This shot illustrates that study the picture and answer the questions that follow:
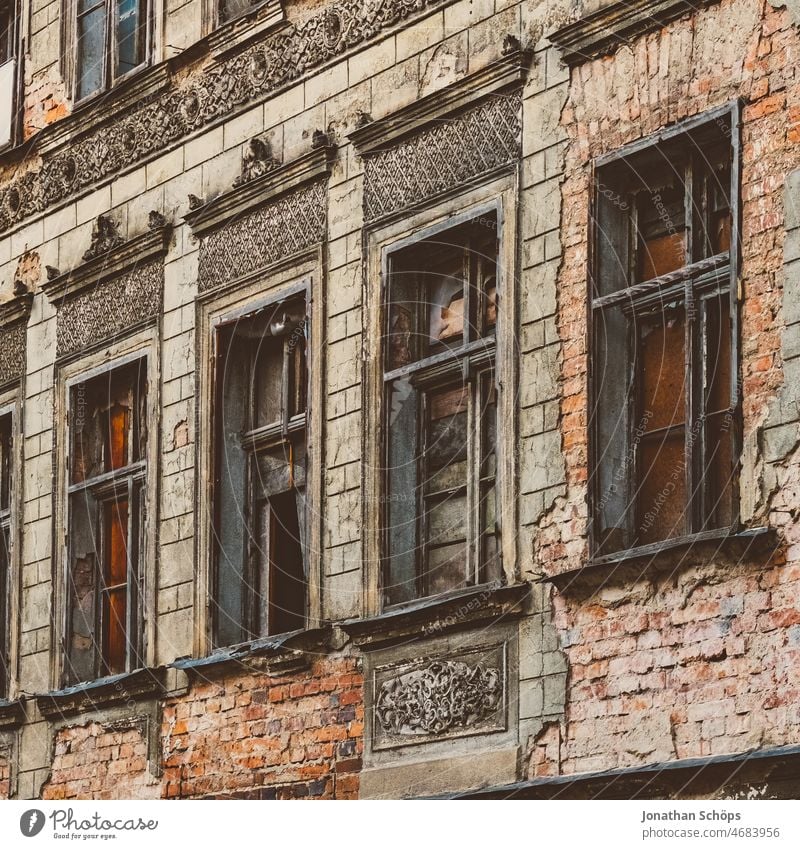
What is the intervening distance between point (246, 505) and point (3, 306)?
317cm

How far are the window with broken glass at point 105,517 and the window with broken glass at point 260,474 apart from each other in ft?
2.90

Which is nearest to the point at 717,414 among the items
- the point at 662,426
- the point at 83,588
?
the point at 662,426

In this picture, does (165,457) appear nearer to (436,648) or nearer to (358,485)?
(358,485)

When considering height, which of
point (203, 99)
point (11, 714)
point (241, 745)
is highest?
point (203, 99)

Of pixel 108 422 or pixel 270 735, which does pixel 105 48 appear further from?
pixel 270 735

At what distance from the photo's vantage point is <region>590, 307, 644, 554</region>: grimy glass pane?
1027cm

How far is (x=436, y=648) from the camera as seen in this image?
10953mm

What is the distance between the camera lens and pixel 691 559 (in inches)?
381

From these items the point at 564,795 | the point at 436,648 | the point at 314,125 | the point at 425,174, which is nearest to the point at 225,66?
the point at 314,125

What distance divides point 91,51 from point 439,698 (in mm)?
5674

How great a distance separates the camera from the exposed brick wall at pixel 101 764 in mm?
12906

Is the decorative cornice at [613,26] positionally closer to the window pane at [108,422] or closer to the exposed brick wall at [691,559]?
the exposed brick wall at [691,559]

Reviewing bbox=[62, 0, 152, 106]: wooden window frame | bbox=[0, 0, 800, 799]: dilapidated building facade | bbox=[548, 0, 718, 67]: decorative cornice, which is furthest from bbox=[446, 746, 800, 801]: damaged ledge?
bbox=[62, 0, 152, 106]: wooden window frame

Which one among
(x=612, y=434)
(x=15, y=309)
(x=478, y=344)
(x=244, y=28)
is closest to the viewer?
(x=612, y=434)
